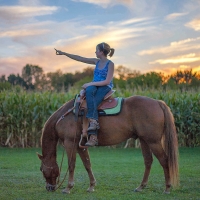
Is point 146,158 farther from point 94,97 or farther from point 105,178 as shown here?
point 105,178

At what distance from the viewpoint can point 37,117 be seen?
17.1 metres

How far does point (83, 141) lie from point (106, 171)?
10.7 ft

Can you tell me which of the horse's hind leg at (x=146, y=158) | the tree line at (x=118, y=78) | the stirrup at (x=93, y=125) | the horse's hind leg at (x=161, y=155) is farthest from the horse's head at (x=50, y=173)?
the tree line at (x=118, y=78)

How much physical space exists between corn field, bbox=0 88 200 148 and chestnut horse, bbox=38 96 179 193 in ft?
31.2

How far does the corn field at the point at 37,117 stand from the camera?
17.2 meters

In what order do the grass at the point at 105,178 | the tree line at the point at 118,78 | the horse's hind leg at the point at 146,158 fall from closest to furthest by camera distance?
the grass at the point at 105,178
the horse's hind leg at the point at 146,158
the tree line at the point at 118,78

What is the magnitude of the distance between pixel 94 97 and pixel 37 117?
995cm

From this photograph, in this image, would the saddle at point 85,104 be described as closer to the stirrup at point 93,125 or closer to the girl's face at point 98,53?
the stirrup at point 93,125

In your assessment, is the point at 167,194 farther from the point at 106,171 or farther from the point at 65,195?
the point at 106,171

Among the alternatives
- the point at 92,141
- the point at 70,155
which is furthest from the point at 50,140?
the point at 92,141

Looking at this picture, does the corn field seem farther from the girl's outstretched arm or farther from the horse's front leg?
the horse's front leg

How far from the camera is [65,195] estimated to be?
7.23 meters

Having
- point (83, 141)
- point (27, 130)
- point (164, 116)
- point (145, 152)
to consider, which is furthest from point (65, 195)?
point (27, 130)

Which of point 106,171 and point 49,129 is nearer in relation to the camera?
point 49,129
